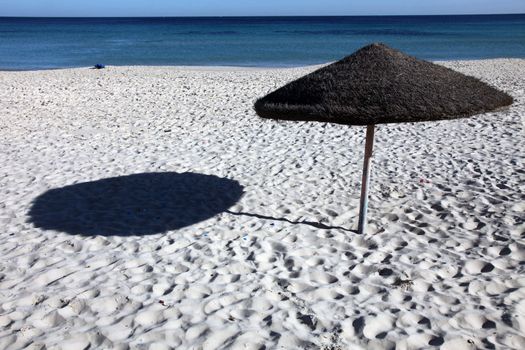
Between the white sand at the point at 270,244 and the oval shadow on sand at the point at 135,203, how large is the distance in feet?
0.11

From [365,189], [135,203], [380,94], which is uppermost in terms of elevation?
[380,94]

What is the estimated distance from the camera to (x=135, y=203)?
569 cm

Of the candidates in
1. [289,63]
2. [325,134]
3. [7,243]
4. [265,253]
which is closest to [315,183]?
[265,253]

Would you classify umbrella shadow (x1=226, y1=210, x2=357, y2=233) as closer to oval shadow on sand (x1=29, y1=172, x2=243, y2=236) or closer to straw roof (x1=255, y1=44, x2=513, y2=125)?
oval shadow on sand (x1=29, y1=172, x2=243, y2=236)

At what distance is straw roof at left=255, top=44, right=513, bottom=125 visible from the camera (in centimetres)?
403

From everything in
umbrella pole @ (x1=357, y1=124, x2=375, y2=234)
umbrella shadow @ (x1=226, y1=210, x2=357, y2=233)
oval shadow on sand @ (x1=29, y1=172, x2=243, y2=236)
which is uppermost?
umbrella pole @ (x1=357, y1=124, x2=375, y2=234)

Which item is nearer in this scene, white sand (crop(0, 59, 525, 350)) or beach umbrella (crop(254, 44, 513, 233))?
white sand (crop(0, 59, 525, 350))

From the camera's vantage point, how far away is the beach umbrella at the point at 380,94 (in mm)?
4027

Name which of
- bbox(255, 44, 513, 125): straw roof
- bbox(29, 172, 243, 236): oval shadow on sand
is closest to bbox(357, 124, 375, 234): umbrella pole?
bbox(255, 44, 513, 125): straw roof

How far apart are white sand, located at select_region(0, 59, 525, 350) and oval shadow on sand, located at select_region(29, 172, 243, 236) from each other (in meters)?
0.03

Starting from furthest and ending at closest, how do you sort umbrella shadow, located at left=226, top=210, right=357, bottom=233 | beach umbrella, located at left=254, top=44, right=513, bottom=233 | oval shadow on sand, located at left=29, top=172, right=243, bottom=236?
oval shadow on sand, located at left=29, top=172, right=243, bottom=236 → umbrella shadow, located at left=226, top=210, right=357, bottom=233 → beach umbrella, located at left=254, top=44, right=513, bottom=233

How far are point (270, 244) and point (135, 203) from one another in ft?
6.44

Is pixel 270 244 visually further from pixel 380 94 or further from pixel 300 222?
pixel 380 94

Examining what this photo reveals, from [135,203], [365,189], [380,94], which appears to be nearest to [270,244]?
[365,189]
